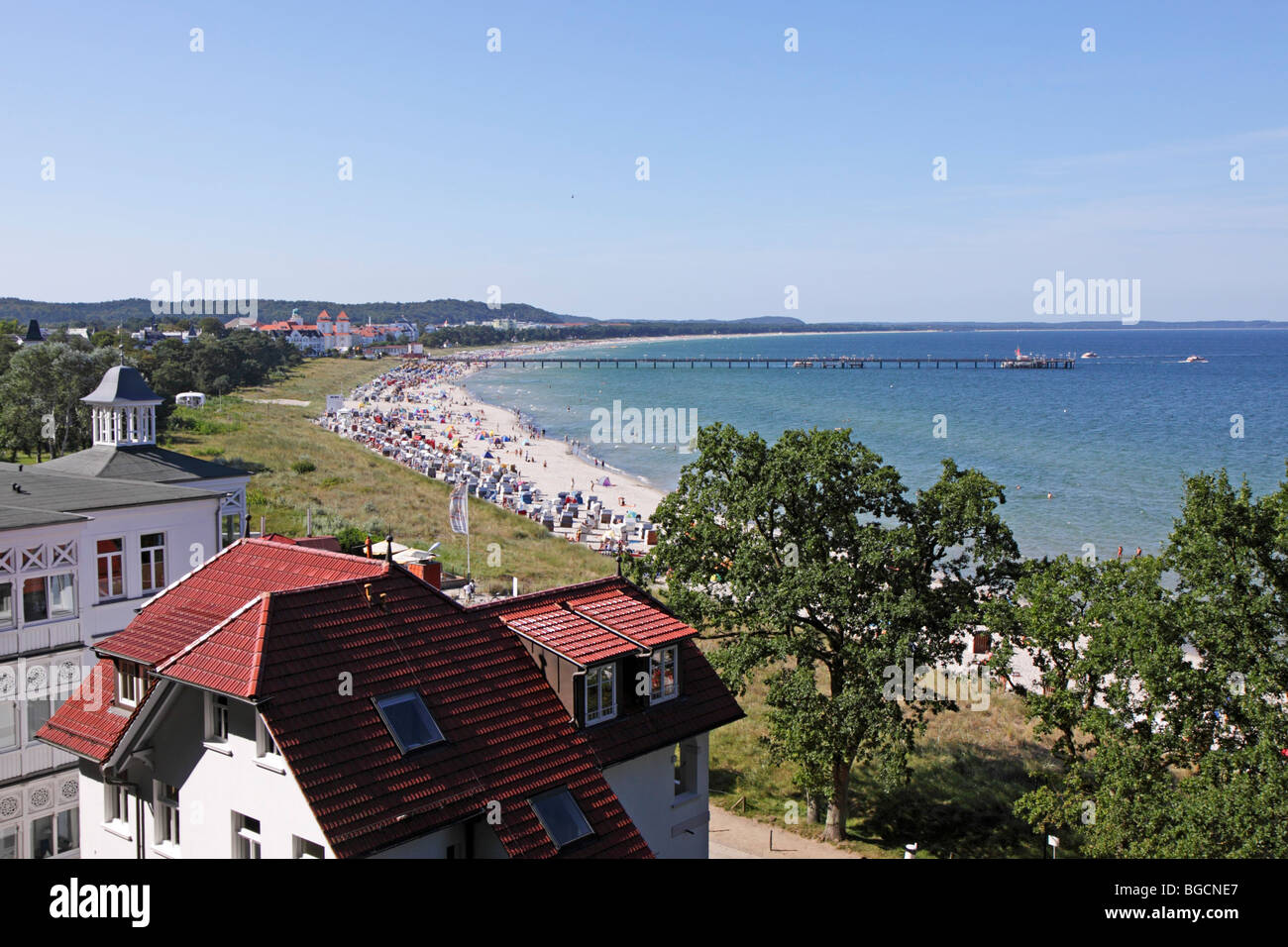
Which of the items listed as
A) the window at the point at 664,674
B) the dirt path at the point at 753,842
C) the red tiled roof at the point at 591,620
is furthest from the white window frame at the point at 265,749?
the dirt path at the point at 753,842

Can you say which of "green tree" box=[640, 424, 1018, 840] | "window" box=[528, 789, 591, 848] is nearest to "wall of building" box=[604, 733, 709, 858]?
"window" box=[528, 789, 591, 848]

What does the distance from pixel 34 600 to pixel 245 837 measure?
374 inches

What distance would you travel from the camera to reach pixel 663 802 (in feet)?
54.7

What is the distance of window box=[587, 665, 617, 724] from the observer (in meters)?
15.3

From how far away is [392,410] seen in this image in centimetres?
12400

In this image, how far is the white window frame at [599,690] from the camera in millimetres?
15164

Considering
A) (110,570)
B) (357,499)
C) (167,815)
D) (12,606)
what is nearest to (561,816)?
(167,815)

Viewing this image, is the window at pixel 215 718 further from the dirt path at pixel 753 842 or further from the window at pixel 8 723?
the dirt path at pixel 753 842

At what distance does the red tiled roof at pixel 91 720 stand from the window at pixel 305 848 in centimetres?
404

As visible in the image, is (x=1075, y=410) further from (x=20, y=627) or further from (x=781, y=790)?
(x=20, y=627)

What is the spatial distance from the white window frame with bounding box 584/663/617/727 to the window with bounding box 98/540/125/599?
11762mm

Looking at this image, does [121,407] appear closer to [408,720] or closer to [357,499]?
[408,720]
